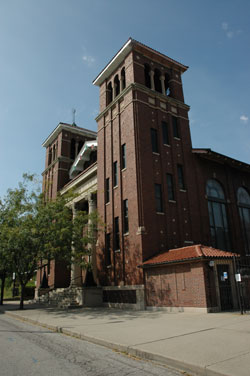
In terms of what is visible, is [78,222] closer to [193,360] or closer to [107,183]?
[107,183]

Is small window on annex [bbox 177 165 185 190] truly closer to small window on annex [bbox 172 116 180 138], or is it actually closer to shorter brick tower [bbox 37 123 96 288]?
small window on annex [bbox 172 116 180 138]

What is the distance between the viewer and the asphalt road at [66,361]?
589 cm

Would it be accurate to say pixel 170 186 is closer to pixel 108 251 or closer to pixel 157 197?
pixel 157 197

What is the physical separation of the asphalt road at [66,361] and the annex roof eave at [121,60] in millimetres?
24353

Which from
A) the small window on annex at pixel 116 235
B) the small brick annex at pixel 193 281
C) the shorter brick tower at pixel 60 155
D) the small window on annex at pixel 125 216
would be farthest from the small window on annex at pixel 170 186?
the shorter brick tower at pixel 60 155

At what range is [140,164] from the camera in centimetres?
2223

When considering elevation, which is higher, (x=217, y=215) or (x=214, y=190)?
(x=214, y=190)

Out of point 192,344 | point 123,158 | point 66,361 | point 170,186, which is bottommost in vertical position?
point 66,361

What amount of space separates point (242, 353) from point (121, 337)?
3.88 meters

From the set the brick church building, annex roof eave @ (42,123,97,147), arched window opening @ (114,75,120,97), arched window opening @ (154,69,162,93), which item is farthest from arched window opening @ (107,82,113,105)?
annex roof eave @ (42,123,97,147)

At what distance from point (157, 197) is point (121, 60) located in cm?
1407

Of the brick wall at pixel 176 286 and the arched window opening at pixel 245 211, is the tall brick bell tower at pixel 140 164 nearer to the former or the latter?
the brick wall at pixel 176 286

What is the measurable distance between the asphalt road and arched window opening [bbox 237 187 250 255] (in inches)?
892

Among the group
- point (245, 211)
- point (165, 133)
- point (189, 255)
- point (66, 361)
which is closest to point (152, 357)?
point (66, 361)
